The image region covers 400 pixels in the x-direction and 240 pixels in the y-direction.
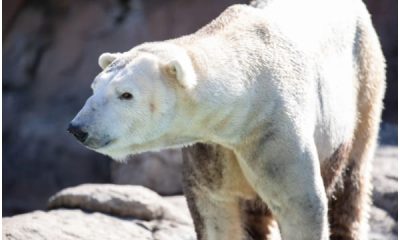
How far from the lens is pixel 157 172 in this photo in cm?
745

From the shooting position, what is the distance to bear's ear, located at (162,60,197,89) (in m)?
3.64

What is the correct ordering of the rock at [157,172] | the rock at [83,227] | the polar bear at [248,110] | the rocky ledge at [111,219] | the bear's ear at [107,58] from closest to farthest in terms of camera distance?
the polar bear at [248,110] < the bear's ear at [107,58] < the rock at [83,227] < the rocky ledge at [111,219] < the rock at [157,172]

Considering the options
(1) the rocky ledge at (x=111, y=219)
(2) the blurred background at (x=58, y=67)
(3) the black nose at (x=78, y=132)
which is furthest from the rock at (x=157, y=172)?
(3) the black nose at (x=78, y=132)

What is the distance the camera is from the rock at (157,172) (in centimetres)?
741

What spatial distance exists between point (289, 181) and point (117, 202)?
1764mm

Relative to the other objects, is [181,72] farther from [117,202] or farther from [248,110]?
[117,202]

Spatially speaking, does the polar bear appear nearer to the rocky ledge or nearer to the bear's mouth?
the bear's mouth

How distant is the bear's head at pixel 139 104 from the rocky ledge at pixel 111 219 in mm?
1399

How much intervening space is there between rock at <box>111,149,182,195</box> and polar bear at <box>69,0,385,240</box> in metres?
2.69

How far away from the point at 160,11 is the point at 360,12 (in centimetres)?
374

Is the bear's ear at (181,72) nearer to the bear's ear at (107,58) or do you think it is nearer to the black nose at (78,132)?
the bear's ear at (107,58)

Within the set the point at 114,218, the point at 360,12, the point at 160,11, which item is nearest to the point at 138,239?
the point at 114,218

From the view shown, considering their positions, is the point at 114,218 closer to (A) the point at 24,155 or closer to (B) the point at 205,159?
(B) the point at 205,159

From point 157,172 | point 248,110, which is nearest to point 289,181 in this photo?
point 248,110
